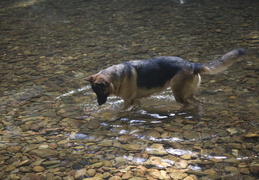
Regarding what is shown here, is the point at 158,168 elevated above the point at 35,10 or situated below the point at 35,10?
below

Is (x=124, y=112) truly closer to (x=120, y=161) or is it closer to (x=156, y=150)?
(x=156, y=150)

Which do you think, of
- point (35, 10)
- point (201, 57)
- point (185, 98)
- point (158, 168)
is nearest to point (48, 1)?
point (35, 10)

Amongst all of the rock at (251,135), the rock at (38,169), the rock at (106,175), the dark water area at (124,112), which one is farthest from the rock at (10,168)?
→ the rock at (251,135)

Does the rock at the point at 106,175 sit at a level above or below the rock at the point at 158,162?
above

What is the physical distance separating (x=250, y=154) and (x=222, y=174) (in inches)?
22.4

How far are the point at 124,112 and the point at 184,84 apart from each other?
3.71 feet

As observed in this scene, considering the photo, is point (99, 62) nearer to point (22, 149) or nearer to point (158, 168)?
point (22, 149)

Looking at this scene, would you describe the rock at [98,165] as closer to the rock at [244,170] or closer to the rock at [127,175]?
the rock at [127,175]

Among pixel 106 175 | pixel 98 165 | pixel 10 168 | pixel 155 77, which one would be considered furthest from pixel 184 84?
pixel 10 168

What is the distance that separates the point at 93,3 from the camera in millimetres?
14531

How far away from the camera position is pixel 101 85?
18.3 ft

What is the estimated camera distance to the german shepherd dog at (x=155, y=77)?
5621 mm

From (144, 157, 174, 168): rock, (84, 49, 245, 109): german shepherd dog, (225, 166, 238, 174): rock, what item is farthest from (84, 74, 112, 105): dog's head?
(225, 166, 238, 174): rock

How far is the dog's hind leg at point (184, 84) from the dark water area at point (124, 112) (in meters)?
0.27
